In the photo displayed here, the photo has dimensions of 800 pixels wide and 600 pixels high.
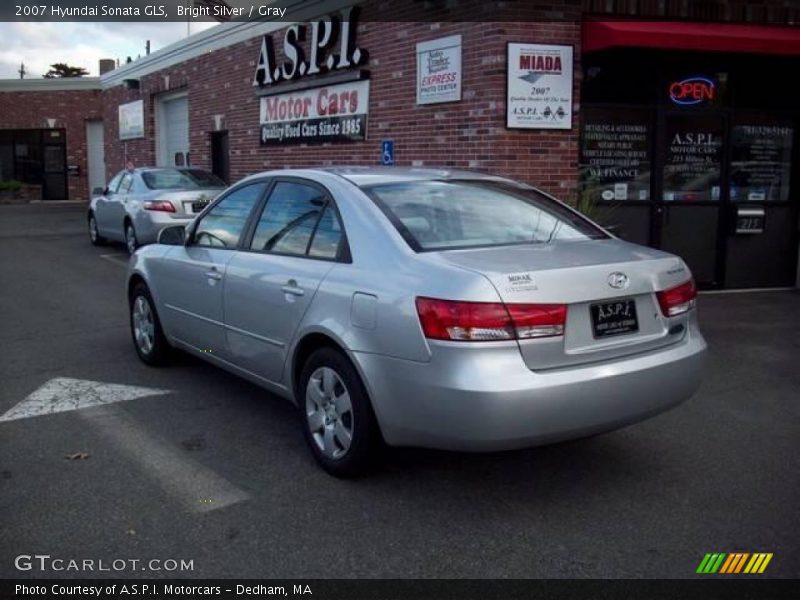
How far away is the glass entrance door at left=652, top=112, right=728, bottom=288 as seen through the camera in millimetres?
10289

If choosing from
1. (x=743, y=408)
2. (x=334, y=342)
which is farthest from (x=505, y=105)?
(x=334, y=342)

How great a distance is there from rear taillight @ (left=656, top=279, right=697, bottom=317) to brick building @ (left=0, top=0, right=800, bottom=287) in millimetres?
5035

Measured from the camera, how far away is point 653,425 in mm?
5281

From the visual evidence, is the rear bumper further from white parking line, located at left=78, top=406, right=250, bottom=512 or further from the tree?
the tree

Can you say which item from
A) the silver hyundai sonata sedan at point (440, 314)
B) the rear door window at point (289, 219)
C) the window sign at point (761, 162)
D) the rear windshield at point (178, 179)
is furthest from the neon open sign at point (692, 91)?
the rear windshield at point (178, 179)

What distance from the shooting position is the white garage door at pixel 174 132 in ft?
65.0

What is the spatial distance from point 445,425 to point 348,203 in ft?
4.60

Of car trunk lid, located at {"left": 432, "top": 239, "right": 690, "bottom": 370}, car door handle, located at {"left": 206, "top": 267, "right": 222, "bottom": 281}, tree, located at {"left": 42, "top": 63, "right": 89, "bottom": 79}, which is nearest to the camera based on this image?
car trunk lid, located at {"left": 432, "top": 239, "right": 690, "bottom": 370}

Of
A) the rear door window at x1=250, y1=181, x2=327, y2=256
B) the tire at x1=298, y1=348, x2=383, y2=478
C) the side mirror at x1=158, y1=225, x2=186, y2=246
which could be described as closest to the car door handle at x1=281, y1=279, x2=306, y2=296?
the rear door window at x1=250, y1=181, x2=327, y2=256

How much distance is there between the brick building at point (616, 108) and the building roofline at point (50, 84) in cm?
2157

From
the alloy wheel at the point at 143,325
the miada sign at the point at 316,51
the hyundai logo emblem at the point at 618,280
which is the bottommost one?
the alloy wheel at the point at 143,325

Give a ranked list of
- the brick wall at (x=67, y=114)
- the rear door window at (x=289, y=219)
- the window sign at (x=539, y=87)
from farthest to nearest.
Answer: the brick wall at (x=67, y=114)
the window sign at (x=539, y=87)
the rear door window at (x=289, y=219)

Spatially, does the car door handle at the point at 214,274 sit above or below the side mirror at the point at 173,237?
below

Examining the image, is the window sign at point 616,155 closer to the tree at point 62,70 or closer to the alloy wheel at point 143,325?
the alloy wheel at point 143,325
